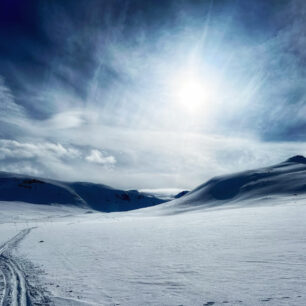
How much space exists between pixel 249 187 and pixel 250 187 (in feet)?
1.35

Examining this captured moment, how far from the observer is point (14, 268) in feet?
Answer: 34.7

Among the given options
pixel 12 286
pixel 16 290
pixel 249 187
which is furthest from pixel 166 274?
pixel 249 187

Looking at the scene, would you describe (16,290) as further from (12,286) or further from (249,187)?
(249,187)

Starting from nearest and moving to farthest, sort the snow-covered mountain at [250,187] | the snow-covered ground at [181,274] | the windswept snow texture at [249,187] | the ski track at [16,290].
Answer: the snow-covered ground at [181,274] → the ski track at [16,290] → the windswept snow texture at [249,187] → the snow-covered mountain at [250,187]

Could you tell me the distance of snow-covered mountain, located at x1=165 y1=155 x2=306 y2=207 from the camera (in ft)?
313

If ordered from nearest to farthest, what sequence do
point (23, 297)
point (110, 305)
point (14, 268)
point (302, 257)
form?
point (110, 305) → point (23, 297) → point (302, 257) → point (14, 268)

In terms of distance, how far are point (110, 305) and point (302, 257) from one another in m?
7.09

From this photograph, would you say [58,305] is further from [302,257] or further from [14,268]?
[302,257]

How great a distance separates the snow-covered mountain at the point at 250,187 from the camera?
9531cm

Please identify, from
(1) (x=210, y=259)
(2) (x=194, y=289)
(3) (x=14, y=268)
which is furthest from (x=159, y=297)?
(3) (x=14, y=268)

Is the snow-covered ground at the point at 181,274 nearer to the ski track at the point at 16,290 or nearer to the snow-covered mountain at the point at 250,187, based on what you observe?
the ski track at the point at 16,290

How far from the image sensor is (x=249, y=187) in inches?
4326

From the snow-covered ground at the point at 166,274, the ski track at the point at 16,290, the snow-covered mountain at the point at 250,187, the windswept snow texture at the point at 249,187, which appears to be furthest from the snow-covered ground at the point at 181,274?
the snow-covered mountain at the point at 250,187

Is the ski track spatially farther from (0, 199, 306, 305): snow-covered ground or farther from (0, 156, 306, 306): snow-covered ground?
(0, 199, 306, 305): snow-covered ground
